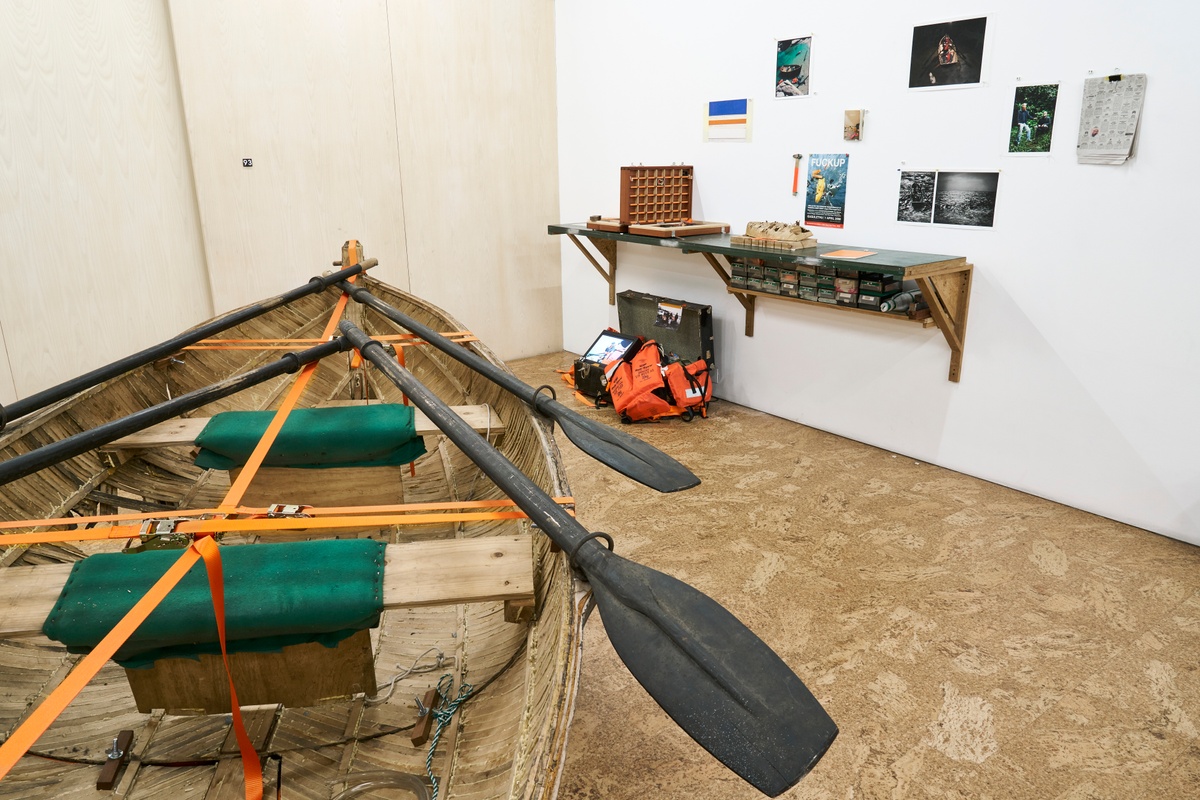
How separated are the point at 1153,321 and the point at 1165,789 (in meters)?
1.74

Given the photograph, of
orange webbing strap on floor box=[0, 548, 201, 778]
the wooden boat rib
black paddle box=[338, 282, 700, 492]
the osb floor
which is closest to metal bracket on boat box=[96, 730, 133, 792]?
the wooden boat rib

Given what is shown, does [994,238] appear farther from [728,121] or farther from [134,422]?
[134,422]

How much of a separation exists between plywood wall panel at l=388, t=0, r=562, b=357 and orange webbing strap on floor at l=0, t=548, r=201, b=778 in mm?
3985

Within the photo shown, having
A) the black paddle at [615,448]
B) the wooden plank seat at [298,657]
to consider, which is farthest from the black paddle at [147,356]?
the black paddle at [615,448]

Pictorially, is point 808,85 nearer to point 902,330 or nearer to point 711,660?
point 902,330

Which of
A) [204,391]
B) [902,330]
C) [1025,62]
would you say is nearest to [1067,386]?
[902,330]

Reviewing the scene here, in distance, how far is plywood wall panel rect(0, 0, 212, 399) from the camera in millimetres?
3779

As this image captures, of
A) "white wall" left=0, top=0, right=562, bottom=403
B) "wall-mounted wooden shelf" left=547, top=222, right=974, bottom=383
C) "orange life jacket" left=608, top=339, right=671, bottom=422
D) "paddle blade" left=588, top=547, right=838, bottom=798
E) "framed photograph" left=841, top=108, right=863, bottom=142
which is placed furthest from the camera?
"orange life jacket" left=608, top=339, right=671, bottom=422

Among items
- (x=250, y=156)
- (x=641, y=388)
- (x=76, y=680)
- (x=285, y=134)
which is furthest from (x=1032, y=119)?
(x=250, y=156)

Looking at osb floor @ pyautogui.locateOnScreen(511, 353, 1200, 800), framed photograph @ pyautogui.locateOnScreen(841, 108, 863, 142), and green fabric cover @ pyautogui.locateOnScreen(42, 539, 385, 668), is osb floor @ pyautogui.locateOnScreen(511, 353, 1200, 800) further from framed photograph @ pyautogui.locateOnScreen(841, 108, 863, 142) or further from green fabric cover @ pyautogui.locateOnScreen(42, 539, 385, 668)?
framed photograph @ pyautogui.locateOnScreen(841, 108, 863, 142)

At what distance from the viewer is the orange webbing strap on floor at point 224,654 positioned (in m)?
1.30

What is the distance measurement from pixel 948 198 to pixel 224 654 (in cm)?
321

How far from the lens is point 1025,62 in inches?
117

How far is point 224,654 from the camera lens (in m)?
1.31
